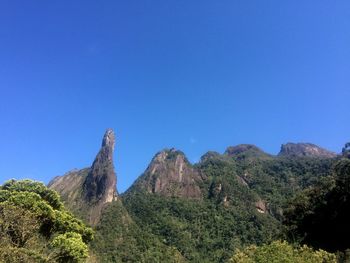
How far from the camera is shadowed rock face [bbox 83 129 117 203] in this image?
468ft

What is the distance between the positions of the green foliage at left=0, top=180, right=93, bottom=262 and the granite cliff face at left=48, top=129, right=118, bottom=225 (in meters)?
95.6

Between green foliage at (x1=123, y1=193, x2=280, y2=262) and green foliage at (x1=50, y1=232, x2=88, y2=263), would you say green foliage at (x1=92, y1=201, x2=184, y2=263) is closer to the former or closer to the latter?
green foliage at (x1=123, y1=193, x2=280, y2=262)

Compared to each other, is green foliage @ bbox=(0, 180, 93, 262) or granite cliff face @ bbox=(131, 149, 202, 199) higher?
granite cliff face @ bbox=(131, 149, 202, 199)

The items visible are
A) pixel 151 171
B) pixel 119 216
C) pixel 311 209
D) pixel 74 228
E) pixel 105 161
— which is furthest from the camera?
pixel 151 171

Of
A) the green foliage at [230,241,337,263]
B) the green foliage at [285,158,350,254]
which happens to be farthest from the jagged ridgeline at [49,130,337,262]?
the green foliage at [230,241,337,263]

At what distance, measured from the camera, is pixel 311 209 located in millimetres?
57938

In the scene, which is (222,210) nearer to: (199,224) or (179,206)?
(199,224)

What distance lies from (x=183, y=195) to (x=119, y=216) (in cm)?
5145

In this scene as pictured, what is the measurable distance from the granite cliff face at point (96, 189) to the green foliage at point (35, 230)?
95590mm

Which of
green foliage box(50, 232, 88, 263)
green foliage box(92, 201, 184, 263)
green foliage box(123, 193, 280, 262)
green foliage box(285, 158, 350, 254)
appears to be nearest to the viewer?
green foliage box(50, 232, 88, 263)

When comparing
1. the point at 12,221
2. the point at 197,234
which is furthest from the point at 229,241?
the point at 12,221

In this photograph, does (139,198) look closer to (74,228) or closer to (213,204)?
(213,204)

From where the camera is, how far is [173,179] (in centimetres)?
18475

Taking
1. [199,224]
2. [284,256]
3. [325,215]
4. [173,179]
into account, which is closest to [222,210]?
[199,224]
